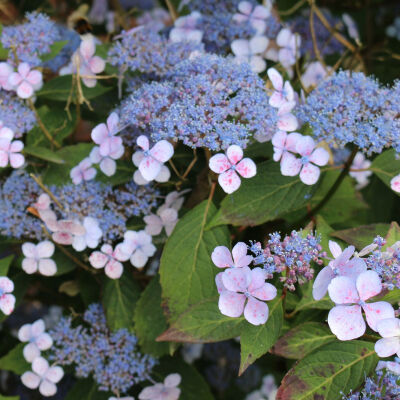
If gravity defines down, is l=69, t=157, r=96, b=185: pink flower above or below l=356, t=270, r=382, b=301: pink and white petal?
below

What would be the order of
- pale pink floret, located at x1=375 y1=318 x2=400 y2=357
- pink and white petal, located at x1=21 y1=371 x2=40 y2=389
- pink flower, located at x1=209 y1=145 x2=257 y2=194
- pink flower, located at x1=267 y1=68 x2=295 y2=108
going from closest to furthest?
pale pink floret, located at x1=375 y1=318 x2=400 y2=357 < pink flower, located at x1=209 y1=145 x2=257 y2=194 < pink flower, located at x1=267 y1=68 x2=295 y2=108 < pink and white petal, located at x1=21 y1=371 x2=40 y2=389

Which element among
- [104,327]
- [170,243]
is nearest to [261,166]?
[170,243]

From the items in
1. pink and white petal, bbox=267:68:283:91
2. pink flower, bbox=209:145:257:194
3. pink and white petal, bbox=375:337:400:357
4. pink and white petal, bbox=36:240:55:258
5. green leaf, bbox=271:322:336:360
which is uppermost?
pink and white petal, bbox=267:68:283:91

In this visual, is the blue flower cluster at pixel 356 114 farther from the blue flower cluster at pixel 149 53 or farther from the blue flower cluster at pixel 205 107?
the blue flower cluster at pixel 149 53

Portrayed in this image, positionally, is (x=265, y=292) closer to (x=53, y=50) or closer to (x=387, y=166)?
(x=387, y=166)

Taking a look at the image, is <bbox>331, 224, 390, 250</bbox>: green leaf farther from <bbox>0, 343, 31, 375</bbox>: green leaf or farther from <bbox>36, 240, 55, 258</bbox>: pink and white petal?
<bbox>0, 343, 31, 375</bbox>: green leaf

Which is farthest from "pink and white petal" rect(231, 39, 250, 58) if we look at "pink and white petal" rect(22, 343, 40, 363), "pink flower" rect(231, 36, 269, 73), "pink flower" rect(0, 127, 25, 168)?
"pink and white petal" rect(22, 343, 40, 363)

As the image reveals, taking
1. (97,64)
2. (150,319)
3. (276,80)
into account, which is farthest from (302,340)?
(97,64)
